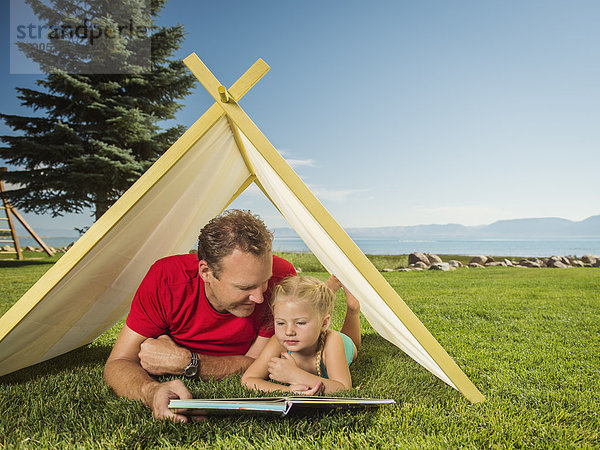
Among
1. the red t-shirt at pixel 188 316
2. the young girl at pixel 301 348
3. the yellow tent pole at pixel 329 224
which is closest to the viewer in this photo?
the yellow tent pole at pixel 329 224

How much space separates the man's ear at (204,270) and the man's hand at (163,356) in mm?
Answer: 505

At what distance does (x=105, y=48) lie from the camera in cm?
1513

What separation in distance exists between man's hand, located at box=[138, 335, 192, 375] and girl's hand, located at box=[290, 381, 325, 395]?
2.48 ft

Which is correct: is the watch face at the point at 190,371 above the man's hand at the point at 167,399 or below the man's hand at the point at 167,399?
below

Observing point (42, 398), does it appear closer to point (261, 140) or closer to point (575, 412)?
point (261, 140)

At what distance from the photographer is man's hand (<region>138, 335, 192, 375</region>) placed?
2623 millimetres

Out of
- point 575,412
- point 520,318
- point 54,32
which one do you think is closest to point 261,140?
point 575,412

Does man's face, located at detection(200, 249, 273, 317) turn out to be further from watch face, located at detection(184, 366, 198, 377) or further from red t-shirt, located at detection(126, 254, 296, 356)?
watch face, located at detection(184, 366, 198, 377)

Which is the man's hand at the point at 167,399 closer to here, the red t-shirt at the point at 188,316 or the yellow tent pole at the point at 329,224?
the red t-shirt at the point at 188,316

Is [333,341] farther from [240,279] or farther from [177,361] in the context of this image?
[177,361]

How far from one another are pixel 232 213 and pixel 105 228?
2.53ft

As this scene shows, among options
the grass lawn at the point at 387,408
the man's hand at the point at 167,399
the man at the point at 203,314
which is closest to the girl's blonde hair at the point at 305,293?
the man at the point at 203,314

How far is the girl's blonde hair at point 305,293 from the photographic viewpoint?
255 centimetres

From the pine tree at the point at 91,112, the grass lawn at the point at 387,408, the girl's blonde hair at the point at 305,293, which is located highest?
the pine tree at the point at 91,112
